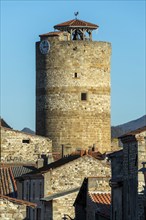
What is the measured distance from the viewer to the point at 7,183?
7775cm

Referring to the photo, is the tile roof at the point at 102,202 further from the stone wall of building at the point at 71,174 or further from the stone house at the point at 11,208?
the stone house at the point at 11,208

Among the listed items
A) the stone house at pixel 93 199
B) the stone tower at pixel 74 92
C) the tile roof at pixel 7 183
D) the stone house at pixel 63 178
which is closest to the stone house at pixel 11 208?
the stone house at pixel 93 199

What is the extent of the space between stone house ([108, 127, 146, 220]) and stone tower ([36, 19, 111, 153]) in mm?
42407

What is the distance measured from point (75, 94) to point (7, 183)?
20681 millimetres

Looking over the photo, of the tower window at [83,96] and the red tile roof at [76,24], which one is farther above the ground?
the red tile roof at [76,24]

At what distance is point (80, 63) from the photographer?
97562 millimetres

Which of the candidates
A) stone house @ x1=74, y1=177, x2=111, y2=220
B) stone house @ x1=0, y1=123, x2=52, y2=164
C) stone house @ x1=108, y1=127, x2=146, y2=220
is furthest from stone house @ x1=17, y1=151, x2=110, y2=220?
stone house @ x1=0, y1=123, x2=52, y2=164

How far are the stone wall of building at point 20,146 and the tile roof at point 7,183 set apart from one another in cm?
1504

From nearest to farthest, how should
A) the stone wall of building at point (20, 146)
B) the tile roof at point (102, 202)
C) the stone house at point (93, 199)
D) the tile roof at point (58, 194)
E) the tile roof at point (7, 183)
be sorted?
the tile roof at point (102, 202) → the stone house at point (93, 199) → the tile roof at point (58, 194) → the tile roof at point (7, 183) → the stone wall of building at point (20, 146)

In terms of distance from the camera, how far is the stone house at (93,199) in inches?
2274

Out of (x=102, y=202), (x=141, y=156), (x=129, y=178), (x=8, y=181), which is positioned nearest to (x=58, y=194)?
(x=102, y=202)

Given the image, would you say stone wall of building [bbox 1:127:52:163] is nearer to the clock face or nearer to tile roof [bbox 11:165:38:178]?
Result: the clock face

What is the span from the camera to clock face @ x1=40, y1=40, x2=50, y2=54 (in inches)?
3858

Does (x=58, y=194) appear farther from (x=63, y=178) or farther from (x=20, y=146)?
(x=20, y=146)
